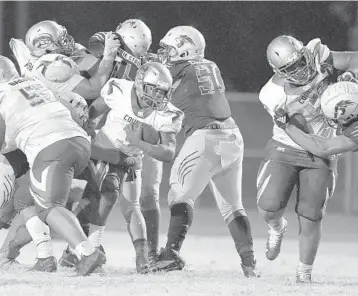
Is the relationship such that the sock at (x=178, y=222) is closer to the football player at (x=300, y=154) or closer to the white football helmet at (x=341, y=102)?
the football player at (x=300, y=154)

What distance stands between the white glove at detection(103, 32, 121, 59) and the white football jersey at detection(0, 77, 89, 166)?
95cm

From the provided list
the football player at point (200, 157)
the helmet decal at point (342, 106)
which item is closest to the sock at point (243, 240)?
the football player at point (200, 157)

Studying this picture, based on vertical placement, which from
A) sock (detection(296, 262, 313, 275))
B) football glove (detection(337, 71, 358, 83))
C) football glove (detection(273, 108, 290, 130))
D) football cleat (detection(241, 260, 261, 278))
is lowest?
football cleat (detection(241, 260, 261, 278))

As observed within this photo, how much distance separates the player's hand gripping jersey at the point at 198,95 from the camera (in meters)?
7.48

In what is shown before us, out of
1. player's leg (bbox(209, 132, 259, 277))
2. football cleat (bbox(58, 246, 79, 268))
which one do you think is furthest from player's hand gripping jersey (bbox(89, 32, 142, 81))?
football cleat (bbox(58, 246, 79, 268))

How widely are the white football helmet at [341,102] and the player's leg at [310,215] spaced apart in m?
0.43

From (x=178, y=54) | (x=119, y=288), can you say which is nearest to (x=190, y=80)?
(x=178, y=54)

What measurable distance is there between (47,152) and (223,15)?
8.29m

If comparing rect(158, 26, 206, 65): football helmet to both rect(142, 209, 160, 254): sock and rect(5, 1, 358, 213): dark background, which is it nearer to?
rect(142, 209, 160, 254): sock

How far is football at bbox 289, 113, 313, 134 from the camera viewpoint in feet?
23.0

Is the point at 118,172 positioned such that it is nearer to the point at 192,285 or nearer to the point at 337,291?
the point at 192,285

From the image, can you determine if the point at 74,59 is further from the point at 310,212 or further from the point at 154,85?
the point at 310,212

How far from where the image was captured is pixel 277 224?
743 centimetres

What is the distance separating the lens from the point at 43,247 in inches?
278
